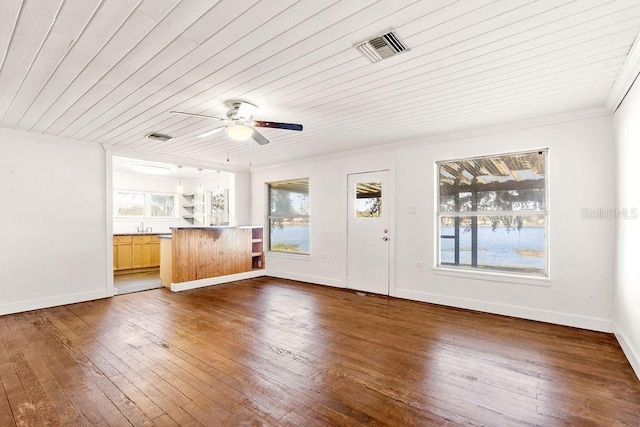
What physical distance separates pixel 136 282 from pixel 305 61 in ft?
18.9

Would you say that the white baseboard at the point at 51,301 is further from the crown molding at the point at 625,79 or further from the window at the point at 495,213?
the crown molding at the point at 625,79

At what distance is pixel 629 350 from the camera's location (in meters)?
2.72

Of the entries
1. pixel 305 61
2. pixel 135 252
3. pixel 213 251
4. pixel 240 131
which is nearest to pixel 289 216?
pixel 213 251

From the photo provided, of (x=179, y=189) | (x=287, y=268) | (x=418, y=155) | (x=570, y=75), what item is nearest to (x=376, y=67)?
(x=570, y=75)

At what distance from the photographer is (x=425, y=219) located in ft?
15.6

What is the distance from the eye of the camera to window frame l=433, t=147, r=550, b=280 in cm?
387

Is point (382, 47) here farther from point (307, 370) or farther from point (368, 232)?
point (368, 232)

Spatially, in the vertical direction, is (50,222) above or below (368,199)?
below

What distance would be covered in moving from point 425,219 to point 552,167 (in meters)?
1.69

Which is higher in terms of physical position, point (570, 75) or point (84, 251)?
point (570, 75)

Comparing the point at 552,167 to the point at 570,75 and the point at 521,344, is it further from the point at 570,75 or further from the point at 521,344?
the point at 521,344

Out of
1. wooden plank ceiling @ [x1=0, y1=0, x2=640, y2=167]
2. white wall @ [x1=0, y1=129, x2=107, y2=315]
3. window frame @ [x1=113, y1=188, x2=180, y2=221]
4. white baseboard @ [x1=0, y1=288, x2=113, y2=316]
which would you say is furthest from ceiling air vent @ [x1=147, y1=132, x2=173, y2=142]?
window frame @ [x1=113, y1=188, x2=180, y2=221]

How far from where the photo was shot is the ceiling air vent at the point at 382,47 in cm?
209

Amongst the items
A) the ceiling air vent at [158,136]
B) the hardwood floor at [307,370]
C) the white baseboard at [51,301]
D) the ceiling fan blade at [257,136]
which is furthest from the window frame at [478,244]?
the white baseboard at [51,301]
